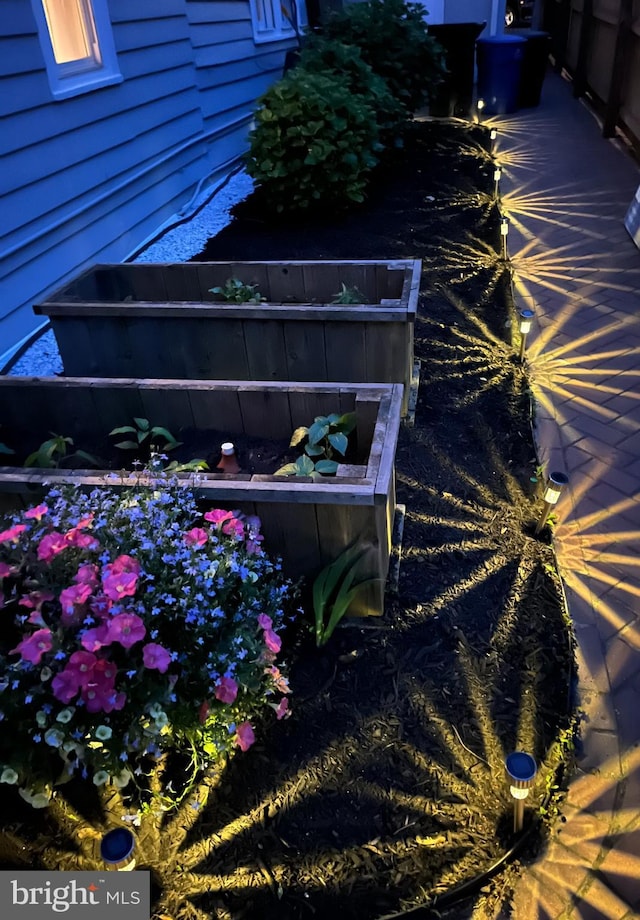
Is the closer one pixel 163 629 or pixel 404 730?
pixel 163 629

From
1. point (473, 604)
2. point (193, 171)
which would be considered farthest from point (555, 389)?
point (193, 171)

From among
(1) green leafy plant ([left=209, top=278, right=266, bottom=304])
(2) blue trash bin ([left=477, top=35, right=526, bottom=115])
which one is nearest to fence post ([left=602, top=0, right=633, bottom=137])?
(2) blue trash bin ([left=477, top=35, right=526, bottom=115])

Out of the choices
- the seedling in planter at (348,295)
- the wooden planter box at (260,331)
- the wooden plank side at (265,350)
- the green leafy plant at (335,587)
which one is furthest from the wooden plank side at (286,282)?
the green leafy plant at (335,587)

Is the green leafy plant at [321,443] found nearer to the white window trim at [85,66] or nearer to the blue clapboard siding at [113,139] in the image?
the blue clapboard siding at [113,139]

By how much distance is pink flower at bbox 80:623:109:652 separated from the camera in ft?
5.05

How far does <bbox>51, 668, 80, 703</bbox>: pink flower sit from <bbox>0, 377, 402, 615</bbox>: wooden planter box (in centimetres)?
70

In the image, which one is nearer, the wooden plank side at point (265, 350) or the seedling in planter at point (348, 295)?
the wooden plank side at point (265, 350)

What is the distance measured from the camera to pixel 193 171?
22.4 feet

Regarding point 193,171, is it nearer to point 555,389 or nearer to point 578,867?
point 555,389

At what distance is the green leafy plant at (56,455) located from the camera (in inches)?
95.7

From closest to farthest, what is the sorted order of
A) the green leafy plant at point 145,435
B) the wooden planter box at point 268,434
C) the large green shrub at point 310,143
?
1. the wooden planter box at point 268,434
2. the green leafy plant at point 145,435
3. the large green shrub at point 310,143

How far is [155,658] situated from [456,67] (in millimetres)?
11106

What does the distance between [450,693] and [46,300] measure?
2.57 meters

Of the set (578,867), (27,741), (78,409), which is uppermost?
(78,409)
